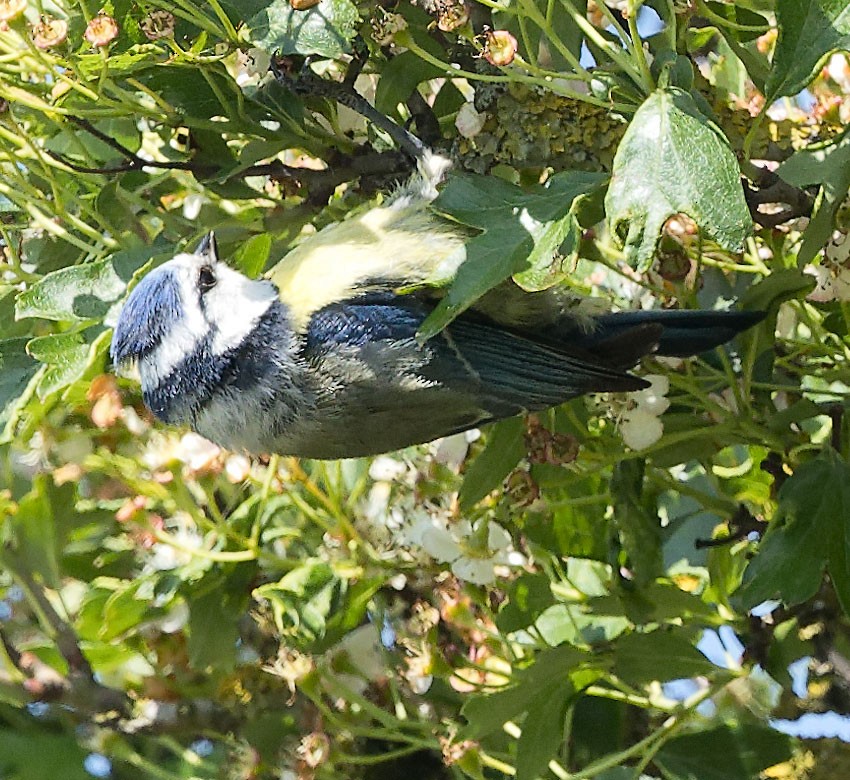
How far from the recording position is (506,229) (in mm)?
843

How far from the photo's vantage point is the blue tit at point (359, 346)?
1092 millimetres

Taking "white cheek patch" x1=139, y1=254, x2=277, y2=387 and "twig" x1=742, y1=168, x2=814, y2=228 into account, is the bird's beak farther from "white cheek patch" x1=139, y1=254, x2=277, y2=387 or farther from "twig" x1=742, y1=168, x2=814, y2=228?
"twig" x1=742, y1=168, x2=814, y2=228

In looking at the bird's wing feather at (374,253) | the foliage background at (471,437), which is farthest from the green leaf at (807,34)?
the bird's wing feather at (374,253)

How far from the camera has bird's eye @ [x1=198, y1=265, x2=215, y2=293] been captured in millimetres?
1151

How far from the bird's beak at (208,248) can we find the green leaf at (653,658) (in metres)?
0.50

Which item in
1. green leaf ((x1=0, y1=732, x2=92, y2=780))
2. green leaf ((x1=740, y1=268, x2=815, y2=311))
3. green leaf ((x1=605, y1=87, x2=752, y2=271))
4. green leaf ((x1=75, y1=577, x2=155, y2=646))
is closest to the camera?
green leaf ((x1=605, y1=87, x2=752, y2=271))

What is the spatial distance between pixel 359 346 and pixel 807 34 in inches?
17.5

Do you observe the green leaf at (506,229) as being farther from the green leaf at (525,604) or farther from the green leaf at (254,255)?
the green leaf at (525,604)

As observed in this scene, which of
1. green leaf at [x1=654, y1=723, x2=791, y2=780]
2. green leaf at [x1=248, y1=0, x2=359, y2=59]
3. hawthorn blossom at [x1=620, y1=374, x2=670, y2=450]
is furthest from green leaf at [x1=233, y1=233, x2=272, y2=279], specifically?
green leaf at [x1=654, y1=723, x2=791, y2=780]

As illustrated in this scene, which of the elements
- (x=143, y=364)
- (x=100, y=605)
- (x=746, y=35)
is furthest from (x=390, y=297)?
(x=100, y=605)

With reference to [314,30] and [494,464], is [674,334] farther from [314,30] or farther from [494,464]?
[314,30]

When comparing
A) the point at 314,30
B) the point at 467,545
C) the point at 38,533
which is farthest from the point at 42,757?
the point at 314,30

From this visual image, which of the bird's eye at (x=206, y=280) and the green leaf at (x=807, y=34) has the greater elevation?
the green leaf at (x=807, y=34)

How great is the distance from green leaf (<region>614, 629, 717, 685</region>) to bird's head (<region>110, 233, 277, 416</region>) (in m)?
0.44
